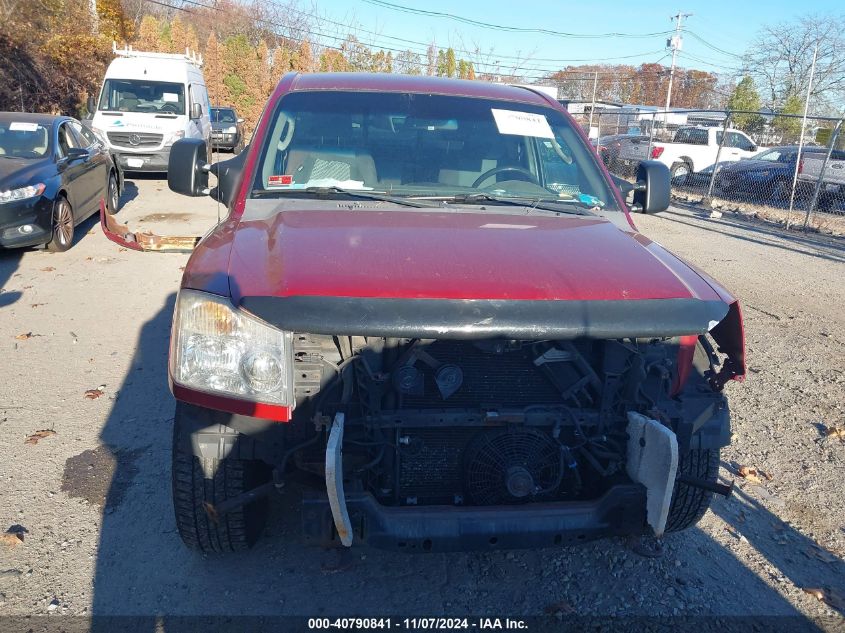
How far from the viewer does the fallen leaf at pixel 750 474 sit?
155 inches

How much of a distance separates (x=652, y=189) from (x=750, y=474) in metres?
1.82

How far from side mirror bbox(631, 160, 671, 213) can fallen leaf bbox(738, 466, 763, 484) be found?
5.46 feet

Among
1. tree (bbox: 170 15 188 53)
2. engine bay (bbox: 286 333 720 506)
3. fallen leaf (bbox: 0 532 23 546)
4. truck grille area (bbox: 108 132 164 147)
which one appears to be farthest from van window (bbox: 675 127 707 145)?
tree (bbox: 170 15 188 53)

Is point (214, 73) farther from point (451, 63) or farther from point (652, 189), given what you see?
point (652, 189)

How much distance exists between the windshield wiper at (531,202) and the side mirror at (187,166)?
1538 millimetres

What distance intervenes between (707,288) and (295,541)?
2.17 metres

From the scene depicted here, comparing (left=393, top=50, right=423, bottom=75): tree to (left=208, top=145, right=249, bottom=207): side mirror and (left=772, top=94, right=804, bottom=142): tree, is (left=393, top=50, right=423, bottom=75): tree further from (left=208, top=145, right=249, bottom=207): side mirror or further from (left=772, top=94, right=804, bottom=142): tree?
(left=208, top=145, right=249, bottom=207): side mirror

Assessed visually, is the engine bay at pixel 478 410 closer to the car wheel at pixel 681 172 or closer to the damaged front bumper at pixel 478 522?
the damaged front bumper at pixel 478 522

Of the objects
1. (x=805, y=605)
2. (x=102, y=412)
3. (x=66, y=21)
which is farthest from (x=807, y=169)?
(x=66, y=21)

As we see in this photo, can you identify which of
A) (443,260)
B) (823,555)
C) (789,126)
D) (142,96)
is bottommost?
(823,555)

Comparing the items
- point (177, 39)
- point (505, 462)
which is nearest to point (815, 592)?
point (505, 462)

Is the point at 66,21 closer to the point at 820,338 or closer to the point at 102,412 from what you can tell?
the point at 102,412

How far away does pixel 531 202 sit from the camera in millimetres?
3521

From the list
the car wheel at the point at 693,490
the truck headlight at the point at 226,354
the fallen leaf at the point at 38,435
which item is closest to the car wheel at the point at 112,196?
the fallen leaf at the point at 38,435
